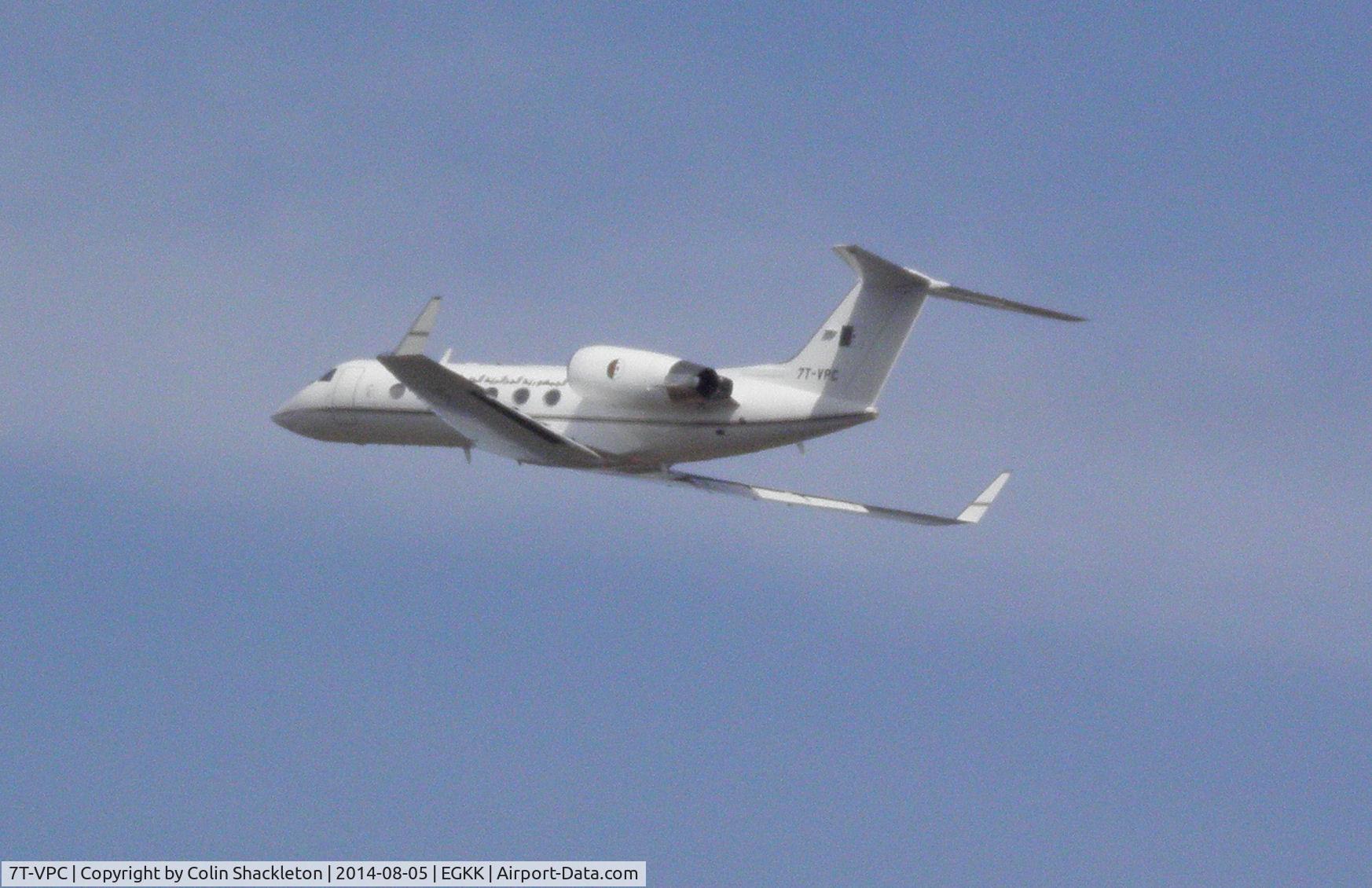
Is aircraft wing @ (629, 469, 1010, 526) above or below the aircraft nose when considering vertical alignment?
below

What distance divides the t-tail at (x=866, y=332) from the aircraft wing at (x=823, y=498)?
13.8ft

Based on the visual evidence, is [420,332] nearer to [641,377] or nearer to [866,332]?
[641,377]

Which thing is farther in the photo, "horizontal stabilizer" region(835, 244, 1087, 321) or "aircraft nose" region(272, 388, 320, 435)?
"aircraft nose" region(272, 388, 320, 435)

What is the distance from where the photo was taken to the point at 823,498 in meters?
50.2

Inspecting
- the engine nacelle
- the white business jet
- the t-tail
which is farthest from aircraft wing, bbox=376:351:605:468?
the t-tail

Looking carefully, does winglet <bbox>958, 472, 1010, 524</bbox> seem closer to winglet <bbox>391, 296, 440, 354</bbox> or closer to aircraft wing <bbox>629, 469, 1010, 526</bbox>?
aircraft wing <bbox>629, 469, 1010, 526</bbox>

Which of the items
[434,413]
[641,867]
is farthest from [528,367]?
[641,867]

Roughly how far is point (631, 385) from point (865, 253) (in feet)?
18.8

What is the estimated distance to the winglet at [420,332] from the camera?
43.4 m

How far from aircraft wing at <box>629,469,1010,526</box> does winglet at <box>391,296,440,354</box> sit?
6915mm

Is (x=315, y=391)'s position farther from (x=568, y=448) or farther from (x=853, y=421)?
(x=853, y=421)

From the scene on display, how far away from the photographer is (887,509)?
49.3 m

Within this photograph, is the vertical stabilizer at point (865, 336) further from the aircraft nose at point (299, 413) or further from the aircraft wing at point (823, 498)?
the aircraft nose at point (299, 413)

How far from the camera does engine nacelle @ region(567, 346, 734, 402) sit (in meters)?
46.0
